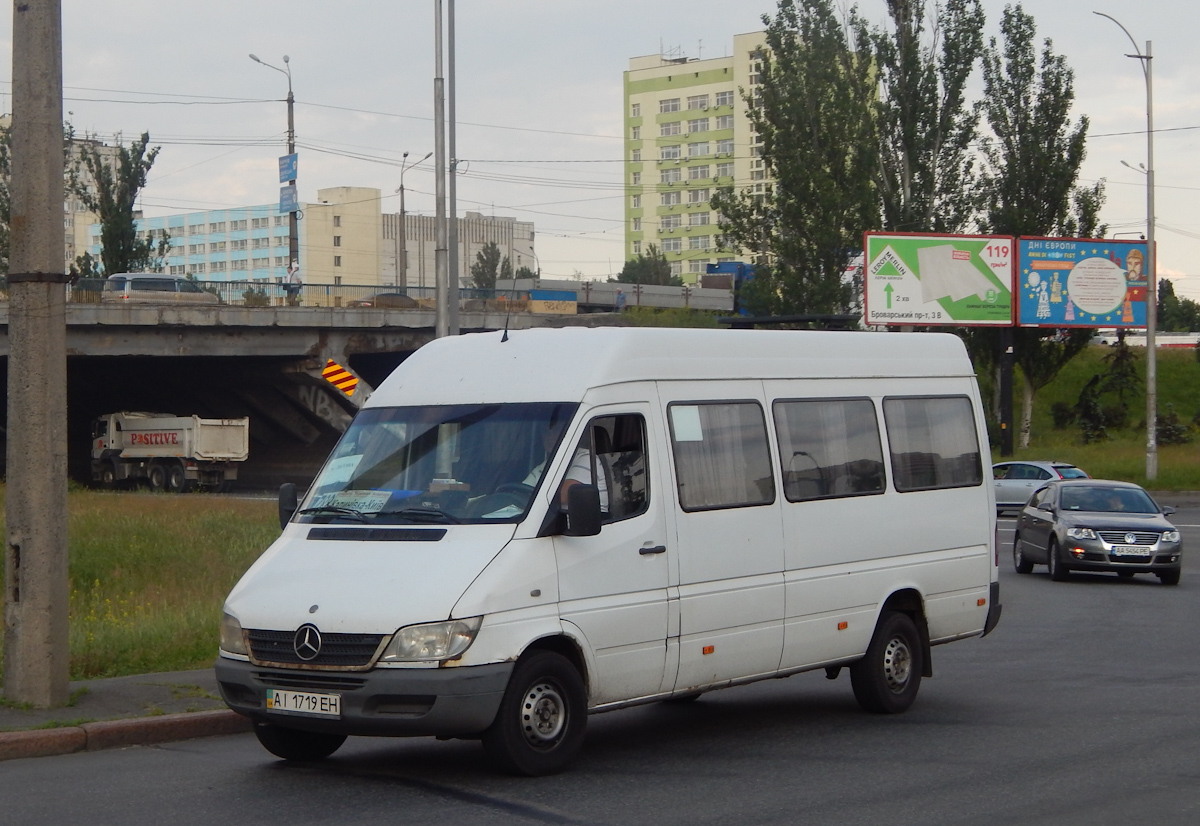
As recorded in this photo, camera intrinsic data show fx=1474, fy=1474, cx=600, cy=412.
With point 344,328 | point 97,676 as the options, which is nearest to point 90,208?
point 344,328

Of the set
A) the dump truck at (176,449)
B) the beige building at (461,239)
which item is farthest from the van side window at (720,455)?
the beige building at (461,239)

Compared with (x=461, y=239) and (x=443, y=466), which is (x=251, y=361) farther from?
(x=461, y=239)

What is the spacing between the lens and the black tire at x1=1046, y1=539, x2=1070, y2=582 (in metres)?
20.9

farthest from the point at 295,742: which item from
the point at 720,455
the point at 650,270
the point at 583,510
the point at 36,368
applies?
the point at 650,270

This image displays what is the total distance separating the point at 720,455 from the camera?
28.3ft

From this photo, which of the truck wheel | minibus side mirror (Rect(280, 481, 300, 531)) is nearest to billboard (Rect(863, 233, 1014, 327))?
the truck wheel

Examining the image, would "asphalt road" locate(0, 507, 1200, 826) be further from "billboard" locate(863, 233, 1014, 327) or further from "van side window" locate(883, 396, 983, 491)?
"billboard" locate(863, 233, 1014, 327)

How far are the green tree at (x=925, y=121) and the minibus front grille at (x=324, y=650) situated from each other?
43.5 m

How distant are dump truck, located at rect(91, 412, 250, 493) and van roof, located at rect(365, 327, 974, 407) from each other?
143 feet

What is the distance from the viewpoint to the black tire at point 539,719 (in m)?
7.19

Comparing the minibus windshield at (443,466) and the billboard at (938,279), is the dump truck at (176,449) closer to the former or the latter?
the billboard at (938,279)

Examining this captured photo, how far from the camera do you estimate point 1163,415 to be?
184ft

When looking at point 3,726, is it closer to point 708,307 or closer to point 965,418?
point 965,418

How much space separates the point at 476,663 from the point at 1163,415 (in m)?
53.7
